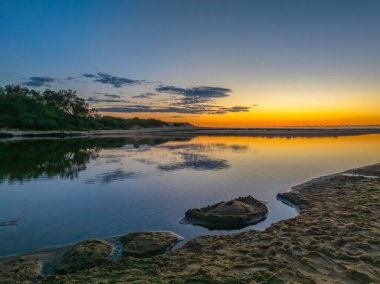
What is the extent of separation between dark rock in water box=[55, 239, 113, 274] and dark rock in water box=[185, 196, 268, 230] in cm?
384

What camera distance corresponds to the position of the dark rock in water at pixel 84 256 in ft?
24.9

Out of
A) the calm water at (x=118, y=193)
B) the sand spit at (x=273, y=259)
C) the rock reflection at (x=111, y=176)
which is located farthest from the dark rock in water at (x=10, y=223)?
the rock reflection at (x=111, y=176)

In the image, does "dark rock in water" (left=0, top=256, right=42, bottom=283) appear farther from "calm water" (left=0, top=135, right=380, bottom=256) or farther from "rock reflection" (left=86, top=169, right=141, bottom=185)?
"rock reflection" (left=86, top=169, right=141, bottom=185)

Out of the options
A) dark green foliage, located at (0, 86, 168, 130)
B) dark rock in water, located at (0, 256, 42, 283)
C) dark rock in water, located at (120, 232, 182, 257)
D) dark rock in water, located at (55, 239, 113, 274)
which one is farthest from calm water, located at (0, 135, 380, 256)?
dark green foliage, located at (0, 86, 168, 130)

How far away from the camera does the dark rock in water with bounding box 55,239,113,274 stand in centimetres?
760

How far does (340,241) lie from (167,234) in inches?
200

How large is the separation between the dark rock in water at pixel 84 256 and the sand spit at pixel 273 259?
580 mm

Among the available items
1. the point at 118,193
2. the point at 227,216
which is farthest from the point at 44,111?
the point at 227,216

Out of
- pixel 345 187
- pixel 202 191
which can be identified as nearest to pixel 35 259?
pixel 202 191

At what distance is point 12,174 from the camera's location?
21547 millimetres

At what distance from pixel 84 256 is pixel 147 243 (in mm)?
1823

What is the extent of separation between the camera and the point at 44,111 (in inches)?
3826

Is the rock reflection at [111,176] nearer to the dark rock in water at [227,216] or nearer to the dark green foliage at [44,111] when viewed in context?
the dark rock in water at [227,216]

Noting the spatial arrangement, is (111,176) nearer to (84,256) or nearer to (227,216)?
(227,216)
